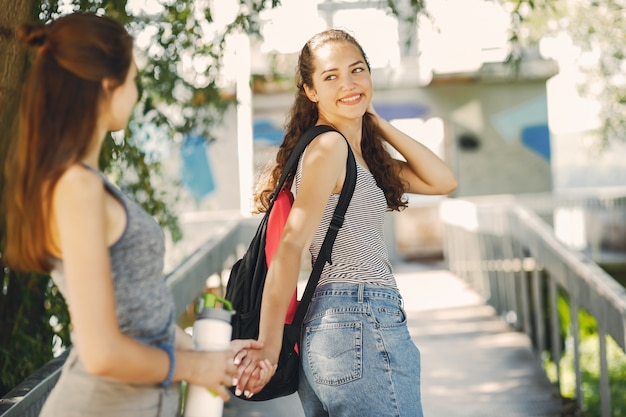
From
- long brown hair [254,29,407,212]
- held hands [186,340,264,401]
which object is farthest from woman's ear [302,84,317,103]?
held hands [186,340,264,401]

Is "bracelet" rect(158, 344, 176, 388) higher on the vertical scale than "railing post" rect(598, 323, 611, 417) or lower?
higher

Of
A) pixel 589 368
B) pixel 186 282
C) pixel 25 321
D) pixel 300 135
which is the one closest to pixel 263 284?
pixel 300 135

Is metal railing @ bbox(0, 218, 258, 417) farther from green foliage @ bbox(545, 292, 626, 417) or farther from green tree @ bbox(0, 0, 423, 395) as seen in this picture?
green foliage @ bbox(545, 292, 626, 417)

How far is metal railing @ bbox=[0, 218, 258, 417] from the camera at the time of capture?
232 centimetres

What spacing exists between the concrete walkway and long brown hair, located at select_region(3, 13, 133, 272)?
3.57 m

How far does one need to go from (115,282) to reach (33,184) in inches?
8.7

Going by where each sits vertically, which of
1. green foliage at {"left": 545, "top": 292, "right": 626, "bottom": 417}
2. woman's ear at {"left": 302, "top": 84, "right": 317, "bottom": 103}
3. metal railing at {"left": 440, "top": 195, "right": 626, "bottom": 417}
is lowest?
green foliage at {"left": 545, "top": 292, "right": 626, "bottom": 417}

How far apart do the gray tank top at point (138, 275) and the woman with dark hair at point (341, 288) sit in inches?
22.5

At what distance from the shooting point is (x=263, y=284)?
2.34m

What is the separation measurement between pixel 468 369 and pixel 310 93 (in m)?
4.15

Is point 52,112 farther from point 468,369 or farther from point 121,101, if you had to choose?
point 468,369

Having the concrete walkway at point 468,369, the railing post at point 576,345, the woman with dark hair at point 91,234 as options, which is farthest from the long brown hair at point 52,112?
the railing post at point 576,345

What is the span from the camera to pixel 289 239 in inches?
87.7

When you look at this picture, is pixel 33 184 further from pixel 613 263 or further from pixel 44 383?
pixel 613 263
